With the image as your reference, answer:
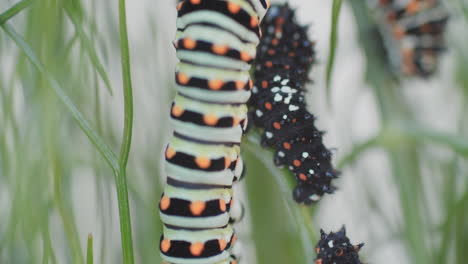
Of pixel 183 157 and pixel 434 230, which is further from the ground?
pixel 183 157

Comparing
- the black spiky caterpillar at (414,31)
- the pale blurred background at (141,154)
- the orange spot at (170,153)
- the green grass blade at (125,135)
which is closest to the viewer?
the green grass blade at (125,135)

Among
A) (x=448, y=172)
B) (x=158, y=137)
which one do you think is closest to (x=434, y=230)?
(x=448, y=172)

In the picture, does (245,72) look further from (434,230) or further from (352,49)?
(352,49)

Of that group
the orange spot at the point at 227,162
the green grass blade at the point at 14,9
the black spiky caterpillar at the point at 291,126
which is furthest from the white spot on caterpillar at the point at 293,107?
the green grass blade at the point at 14,9

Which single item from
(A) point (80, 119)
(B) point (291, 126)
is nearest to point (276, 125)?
(B) point (291, 126)

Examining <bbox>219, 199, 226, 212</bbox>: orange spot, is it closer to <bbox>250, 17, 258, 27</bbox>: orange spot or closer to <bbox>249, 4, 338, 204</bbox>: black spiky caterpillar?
<bbox>249, 4, 338, 204</bbox>: black spiky caterpillar

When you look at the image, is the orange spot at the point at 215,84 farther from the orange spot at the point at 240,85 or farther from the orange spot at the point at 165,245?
the orange spot at the point at 165,245
